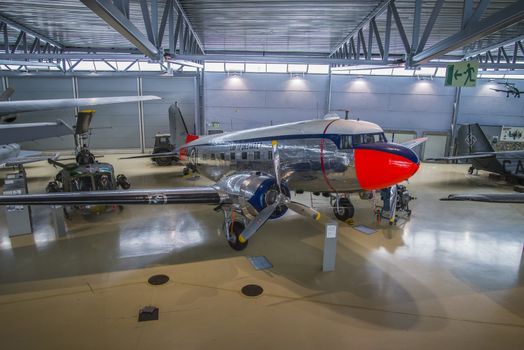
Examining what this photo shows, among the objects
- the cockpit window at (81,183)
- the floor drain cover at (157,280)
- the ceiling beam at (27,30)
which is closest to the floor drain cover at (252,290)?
the floor drain cover at (157,280)

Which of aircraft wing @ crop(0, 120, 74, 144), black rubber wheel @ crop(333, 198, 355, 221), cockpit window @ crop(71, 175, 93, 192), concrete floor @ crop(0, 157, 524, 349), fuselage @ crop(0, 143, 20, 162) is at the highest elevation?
aircraft wing @ crop(0, 120, 74, 144)

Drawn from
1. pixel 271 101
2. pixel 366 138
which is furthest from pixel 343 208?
pixel 271 101

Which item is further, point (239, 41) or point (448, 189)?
point (239, 41)

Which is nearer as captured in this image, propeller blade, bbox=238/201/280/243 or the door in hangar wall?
propeller blade, bbox=238/201/280/243

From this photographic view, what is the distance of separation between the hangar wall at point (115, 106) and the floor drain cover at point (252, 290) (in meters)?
23.2

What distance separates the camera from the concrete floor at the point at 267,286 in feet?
17.9

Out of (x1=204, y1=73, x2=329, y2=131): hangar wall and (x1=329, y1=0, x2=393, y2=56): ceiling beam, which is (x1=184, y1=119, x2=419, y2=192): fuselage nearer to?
(x1=329, y1=0, x2=393, y2=56): ceiling beam

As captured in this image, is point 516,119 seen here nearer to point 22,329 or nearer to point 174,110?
point 174,110

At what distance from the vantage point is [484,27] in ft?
19.5

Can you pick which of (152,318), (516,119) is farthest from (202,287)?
(516,119)

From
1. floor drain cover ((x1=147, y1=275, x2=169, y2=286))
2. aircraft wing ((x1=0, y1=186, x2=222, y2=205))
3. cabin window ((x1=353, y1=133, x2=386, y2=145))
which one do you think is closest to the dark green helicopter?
aircraft wing ((x1=0, y1=186, x2=222, y2=205))

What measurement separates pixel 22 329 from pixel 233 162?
24.8 feet

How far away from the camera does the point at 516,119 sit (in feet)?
80.8

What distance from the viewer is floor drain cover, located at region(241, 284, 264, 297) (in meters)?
6.68
